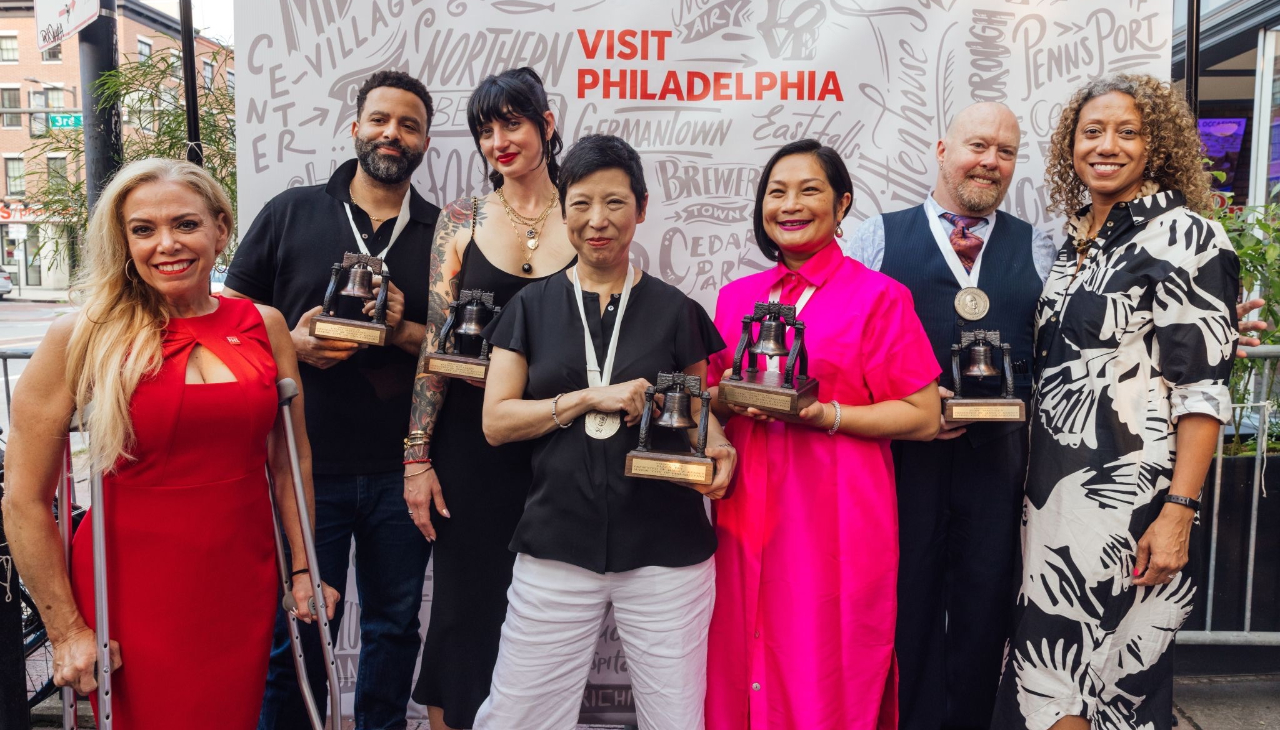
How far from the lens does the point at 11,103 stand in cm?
3775

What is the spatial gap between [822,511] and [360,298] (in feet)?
5.99

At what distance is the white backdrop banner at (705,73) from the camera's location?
12.0 ft

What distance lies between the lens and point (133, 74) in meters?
4.78

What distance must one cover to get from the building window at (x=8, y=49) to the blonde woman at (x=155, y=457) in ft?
152

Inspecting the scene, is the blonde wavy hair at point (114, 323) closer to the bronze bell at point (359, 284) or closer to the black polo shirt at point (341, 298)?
the bronze bell at point (359, 284)

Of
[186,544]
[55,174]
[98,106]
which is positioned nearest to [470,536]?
[186,544]

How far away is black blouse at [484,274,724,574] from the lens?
2.41m

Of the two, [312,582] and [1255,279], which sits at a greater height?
[1255,279]

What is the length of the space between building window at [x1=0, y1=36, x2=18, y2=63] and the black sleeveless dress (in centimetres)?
4642

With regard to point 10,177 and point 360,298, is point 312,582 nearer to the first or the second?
point 360,298

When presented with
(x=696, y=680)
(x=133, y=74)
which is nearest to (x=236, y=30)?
(x=133, y=74)

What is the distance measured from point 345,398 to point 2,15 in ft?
150

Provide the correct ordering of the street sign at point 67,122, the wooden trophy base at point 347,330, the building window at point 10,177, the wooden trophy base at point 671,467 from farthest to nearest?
the building window at point 10,177, the street sign at point 67,122, the wooden trophy base at point 347,330, the wooden trophy base at point 671,467

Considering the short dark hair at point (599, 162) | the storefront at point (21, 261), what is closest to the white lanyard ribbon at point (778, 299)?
the short dark hair at point (599, 162)
